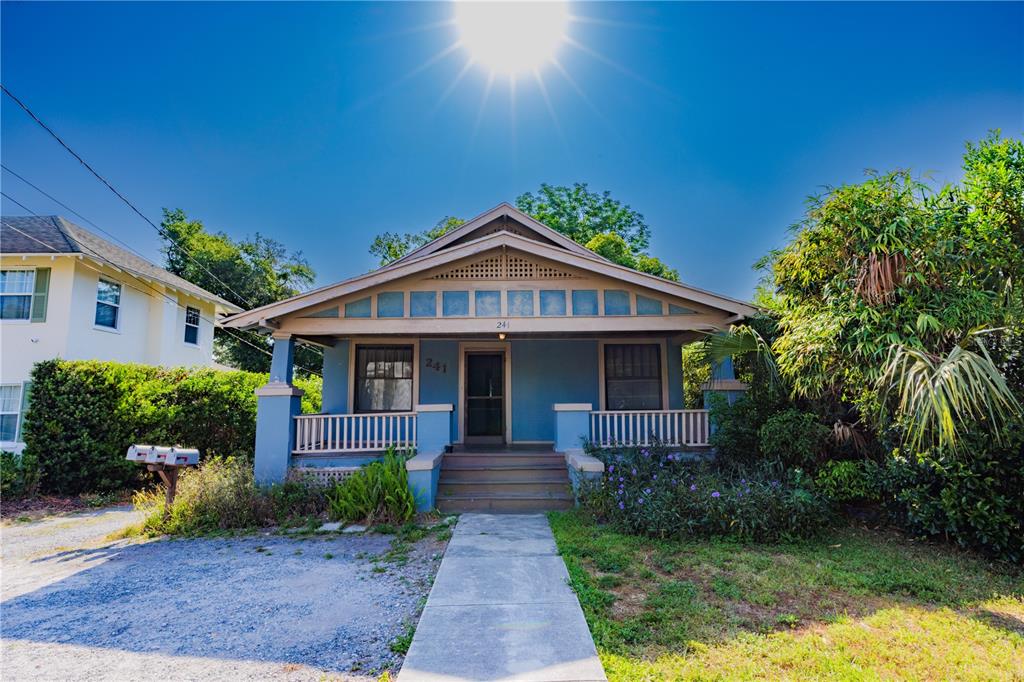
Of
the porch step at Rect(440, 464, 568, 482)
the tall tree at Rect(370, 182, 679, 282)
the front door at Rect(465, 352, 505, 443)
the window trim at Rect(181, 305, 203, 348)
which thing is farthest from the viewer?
the tall tree at Rect(370, 182, 679, 282)

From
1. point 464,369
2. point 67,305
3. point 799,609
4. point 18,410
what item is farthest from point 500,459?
point 18,410

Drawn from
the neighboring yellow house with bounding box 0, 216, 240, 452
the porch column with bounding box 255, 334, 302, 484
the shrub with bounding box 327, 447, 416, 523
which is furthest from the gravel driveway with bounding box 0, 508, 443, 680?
the neighboring yellow house with bounding box 0, 216, 240, 452

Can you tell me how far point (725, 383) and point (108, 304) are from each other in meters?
15.8

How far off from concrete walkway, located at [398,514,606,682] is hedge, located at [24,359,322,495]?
677cm

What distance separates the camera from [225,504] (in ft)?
23.9

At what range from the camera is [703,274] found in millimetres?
21328

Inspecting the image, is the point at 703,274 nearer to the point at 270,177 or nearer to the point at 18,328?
the point at 270,177

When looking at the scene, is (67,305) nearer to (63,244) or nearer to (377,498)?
(63,244)

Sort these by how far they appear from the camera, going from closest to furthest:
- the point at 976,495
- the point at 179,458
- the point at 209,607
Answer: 1. the point at 209,607
2. the point at 976,495
3. the point at 179,458

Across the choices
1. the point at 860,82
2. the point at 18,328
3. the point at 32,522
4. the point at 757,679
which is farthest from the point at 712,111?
the point at 18,328

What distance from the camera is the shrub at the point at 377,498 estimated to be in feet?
24.0

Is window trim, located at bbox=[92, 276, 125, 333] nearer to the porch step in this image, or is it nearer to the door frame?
the door frame

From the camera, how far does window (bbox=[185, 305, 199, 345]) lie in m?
16.5

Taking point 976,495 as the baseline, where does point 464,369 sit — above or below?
above
